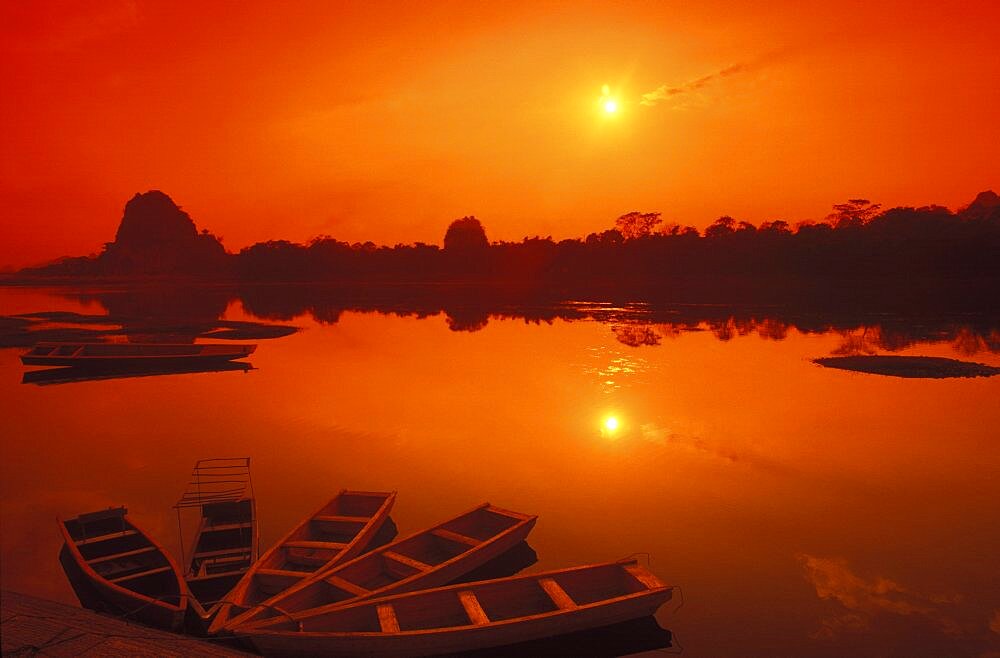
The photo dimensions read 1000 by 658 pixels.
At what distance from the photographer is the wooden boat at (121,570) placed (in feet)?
30.5

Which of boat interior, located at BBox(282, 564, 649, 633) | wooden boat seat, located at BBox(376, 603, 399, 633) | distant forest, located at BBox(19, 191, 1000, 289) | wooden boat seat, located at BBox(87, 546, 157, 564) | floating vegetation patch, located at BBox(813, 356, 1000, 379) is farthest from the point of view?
distant forest, located at BBox(19, 191, 1000, 289)

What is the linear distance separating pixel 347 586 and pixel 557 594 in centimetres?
301

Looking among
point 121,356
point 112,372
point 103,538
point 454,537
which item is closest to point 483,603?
point 454,537

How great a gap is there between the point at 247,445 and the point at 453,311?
5036cm

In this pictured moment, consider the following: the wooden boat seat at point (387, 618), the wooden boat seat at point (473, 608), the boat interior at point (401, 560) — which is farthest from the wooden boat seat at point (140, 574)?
the wooden boat seat at point (473, 608)

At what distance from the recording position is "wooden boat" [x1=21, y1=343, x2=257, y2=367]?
32.9 metres

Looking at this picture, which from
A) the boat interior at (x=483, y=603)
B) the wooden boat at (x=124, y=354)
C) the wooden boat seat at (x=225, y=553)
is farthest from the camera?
the wooden boat at (x=124, y=354)

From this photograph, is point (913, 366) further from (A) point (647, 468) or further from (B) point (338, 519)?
(B) point (338, 519)

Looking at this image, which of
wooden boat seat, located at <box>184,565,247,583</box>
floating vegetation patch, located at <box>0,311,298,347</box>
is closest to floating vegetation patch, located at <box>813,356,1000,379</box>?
wooden boat seat, located at <box>184,565,247,583</box>

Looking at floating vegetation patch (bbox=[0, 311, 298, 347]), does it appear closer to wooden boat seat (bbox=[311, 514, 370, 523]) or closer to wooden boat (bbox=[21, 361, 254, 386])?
wooden boat (bbox=[21, 361, 254, 386])

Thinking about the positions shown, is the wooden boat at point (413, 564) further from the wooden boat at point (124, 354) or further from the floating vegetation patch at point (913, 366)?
the wooden boat at point (124, 354)

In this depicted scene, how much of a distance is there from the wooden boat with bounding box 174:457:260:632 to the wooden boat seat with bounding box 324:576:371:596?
1.43 metres

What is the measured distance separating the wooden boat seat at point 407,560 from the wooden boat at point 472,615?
107cm

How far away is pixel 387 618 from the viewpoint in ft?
28.9
